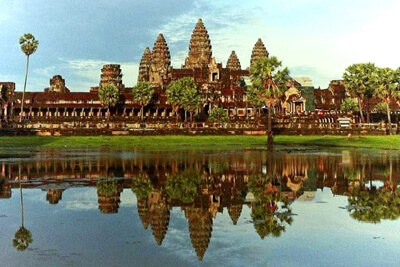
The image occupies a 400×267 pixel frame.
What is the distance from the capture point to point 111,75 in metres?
147

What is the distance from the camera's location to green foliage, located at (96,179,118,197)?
20.9 meters

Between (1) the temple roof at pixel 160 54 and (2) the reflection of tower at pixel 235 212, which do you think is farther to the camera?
(1) the temple roof at pixel 160 54

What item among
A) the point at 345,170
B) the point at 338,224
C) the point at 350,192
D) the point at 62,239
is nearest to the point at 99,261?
the point at 62,239

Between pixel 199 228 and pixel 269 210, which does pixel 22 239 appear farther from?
pixel 269 210

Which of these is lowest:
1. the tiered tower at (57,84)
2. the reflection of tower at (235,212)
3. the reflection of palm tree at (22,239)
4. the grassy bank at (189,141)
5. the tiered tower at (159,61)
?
the grassy bank at (189,141)

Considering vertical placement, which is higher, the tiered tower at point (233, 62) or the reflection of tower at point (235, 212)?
the tiered tower at point (233, 62)

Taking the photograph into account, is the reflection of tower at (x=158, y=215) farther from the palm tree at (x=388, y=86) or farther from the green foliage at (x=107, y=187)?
the palm tree at (x=388, y=86)

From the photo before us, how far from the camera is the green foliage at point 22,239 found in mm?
12430

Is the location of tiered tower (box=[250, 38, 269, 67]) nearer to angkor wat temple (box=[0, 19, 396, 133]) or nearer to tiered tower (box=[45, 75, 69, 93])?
angkor wat temple (box=[0, 19, 396, 133])

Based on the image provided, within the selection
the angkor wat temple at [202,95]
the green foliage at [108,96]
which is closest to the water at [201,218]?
the angkor wat temple at [202,95]

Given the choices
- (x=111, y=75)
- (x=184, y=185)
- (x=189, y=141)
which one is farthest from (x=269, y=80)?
(x=111, y=75)

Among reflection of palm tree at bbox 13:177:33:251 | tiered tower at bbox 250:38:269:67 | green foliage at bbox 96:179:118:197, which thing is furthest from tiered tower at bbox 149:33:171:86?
reflection of palm tree at bbox 13:177:33:251

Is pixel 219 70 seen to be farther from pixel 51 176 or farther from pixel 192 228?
pixel 192 228

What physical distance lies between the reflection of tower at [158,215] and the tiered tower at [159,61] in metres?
129
